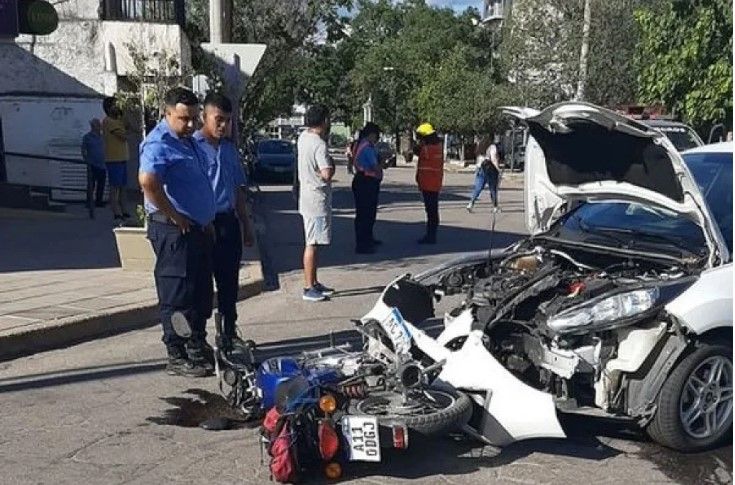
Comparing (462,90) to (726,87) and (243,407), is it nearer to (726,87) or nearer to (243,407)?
(726,87)

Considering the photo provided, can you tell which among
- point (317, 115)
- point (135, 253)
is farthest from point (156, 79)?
point (317, 115)

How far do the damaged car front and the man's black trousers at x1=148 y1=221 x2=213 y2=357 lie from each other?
188 cm

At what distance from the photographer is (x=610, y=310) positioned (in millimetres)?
4680

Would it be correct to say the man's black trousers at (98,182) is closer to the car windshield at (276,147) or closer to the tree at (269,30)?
the tree at (269,30)

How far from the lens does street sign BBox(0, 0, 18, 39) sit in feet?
45.2

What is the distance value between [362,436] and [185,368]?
2.31 meters

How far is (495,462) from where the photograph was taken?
4723mm

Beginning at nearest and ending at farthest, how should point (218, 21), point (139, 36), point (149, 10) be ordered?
point (218, 21)
point (139, 36)
point (149, 10)

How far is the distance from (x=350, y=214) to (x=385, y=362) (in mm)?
12681

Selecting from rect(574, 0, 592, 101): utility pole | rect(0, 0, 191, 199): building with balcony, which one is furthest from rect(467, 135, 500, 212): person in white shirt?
rect(574, 0, 592, 101): utility pole

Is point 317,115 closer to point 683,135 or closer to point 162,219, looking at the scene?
point 162,219

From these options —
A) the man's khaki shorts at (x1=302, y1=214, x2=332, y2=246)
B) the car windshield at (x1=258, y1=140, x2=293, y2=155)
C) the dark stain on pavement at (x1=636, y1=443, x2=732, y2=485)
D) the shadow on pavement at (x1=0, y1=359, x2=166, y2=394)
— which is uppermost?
the car windshield at (x1=258, y1=140, x2=293, y2=155)

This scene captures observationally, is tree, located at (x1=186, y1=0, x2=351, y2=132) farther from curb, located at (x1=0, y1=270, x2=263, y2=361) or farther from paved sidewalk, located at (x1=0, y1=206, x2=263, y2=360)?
curb, located at (x1=0, y1=270, x2=263, y2=361)

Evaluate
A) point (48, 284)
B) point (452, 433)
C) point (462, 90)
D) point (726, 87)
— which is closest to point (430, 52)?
point (462, 90)
